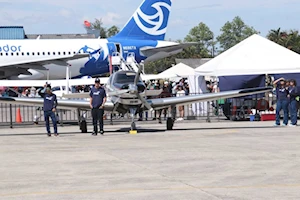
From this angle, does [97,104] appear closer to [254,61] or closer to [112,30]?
[254,61]

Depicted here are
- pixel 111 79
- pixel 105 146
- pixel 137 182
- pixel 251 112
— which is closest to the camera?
pixel 137 182

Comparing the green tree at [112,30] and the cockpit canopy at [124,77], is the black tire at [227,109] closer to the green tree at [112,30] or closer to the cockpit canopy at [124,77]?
the cockpit canopy at [124,77]

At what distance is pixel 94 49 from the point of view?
4866 centimetres

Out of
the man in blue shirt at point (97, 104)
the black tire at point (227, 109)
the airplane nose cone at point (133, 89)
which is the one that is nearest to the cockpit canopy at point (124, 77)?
the airplane nose cone at point (133, 89)

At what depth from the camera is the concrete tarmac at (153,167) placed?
30.7 ft

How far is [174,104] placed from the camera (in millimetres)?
21328

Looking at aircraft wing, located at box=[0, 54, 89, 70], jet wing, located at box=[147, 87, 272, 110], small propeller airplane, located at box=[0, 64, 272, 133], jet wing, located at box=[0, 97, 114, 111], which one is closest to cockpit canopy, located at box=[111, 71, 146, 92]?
small propeller airplane, located at box=[0, 64, 272, 133]

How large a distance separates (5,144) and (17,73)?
29661 mm

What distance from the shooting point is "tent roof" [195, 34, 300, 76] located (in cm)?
2605

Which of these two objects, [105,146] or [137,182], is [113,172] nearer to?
[137,182]

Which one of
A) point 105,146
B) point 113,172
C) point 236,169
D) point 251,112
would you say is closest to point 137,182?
point 113,172

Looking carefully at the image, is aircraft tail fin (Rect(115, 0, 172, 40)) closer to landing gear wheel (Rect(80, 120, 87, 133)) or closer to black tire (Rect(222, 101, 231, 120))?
black tire (Rect(222, 101, 231, 120))

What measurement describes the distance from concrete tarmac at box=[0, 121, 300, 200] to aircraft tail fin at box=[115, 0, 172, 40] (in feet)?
104

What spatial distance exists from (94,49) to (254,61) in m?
23.7
